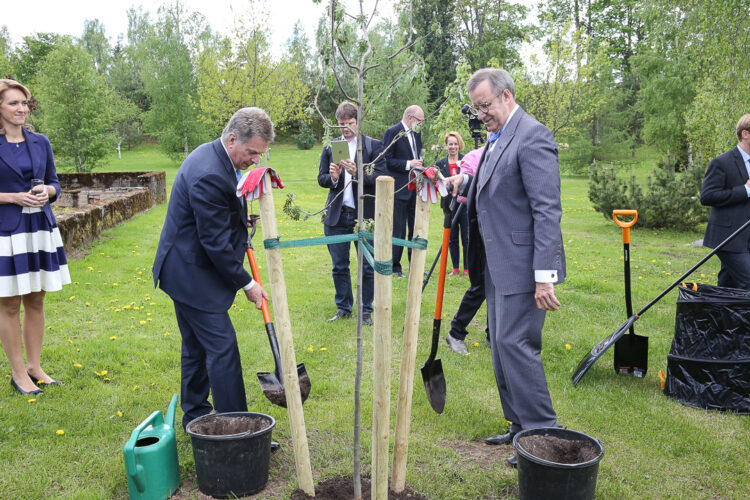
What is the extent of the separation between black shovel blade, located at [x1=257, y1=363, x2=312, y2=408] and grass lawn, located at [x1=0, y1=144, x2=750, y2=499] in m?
0.36

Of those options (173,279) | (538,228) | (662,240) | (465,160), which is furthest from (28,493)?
(662,240)

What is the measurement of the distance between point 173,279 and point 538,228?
206cm

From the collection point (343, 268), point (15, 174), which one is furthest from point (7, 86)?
point (343, 268)

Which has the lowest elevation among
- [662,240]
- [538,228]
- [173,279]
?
[662,240]

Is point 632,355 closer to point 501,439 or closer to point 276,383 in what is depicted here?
point 501,439

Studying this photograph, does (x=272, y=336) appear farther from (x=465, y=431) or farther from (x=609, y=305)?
(x=609, y=305)

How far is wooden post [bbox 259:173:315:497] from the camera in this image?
2701mm

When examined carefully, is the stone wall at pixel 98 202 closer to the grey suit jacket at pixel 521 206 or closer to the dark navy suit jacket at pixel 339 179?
the dark navy suit jacket at pixel 339 179

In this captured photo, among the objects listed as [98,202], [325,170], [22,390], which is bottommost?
[22,390]

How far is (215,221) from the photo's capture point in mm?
3096

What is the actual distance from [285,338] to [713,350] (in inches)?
123

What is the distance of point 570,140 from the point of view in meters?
32.4

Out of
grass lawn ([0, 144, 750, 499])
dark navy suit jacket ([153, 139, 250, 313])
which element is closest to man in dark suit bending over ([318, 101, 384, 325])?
grass lawn ([0, 144, 750, 499])

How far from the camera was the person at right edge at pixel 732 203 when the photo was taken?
4.66 metres
